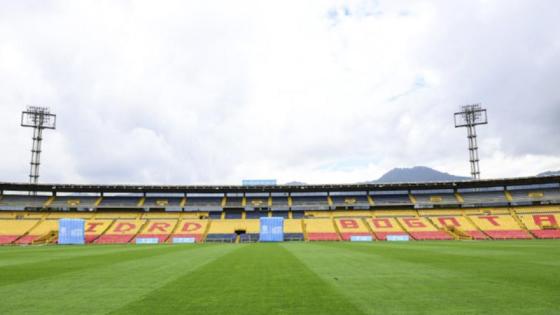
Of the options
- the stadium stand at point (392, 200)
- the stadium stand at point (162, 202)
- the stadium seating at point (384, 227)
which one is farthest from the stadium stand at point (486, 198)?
the stadium stand at point (162, 202)

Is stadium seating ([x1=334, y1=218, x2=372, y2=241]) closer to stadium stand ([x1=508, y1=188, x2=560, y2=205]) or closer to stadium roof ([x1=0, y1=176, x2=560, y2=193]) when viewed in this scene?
stadium roof ([x1=0, y1=176, x2=560, y2=193])

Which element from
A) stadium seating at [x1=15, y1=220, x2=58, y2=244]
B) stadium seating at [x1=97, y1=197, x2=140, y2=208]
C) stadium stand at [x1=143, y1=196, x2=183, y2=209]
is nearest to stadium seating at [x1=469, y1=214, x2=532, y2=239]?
stadium stand at [x1=143, y1=196, x2=183, y2=209]

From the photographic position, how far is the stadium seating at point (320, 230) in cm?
5675

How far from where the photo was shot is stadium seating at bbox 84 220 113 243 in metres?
56.4

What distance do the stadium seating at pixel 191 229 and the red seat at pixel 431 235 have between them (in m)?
33.2

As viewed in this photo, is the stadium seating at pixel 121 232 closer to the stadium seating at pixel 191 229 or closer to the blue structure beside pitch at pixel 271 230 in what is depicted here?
the stadium seating at pixel 191 229

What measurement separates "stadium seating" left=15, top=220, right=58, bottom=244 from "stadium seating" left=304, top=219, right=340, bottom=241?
40043mm

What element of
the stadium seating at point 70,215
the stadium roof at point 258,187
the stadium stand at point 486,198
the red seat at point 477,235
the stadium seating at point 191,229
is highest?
the stadium roof at point 258,187

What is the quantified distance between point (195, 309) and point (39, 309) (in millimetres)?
3381

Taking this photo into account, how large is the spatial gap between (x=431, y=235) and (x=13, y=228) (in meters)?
64.3

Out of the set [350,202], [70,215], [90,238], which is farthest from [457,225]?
[70,215]

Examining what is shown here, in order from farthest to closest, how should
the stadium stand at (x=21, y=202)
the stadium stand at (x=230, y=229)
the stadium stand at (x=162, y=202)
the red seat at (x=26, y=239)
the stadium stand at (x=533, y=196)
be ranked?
the stadium stand at (x=162, y=202), the stadium stand at (x=21, y=202), the stadium stand at (x=533, y=196), the stadium stand at (x=230, y=229), the red seat at (x=26, y=239)

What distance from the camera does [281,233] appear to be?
56.3 metres

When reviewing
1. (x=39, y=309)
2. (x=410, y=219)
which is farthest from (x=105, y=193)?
(x=39, y=309)
